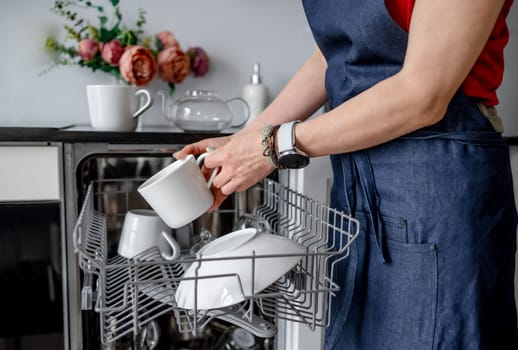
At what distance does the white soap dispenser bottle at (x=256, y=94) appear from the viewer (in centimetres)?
136

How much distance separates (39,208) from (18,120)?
53 cm

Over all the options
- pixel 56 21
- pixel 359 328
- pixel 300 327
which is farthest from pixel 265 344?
pixel 56 21

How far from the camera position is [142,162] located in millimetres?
1214

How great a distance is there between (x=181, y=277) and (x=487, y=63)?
1.75ft

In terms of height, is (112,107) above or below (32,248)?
above

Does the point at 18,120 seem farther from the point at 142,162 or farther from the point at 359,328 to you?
the point at 359,328

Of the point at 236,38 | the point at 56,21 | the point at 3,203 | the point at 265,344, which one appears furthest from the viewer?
the point at 236,38

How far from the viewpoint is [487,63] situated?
2.13 feet

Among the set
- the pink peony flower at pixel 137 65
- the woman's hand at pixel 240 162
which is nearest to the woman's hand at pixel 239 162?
the woman's hand at pixel 240 162

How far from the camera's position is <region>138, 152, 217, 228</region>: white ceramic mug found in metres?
0.60

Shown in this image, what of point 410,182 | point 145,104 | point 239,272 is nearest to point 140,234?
point 145,104

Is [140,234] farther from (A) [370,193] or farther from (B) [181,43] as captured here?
(B) [181,43]

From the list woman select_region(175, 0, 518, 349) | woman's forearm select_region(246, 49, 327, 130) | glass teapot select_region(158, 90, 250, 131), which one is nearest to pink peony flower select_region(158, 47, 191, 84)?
glass teapot select_region(158, 90, 250, 131)

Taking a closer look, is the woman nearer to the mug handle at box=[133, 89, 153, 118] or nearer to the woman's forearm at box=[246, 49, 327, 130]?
the woman's forearm at box=[246, 49, 327, 130]
